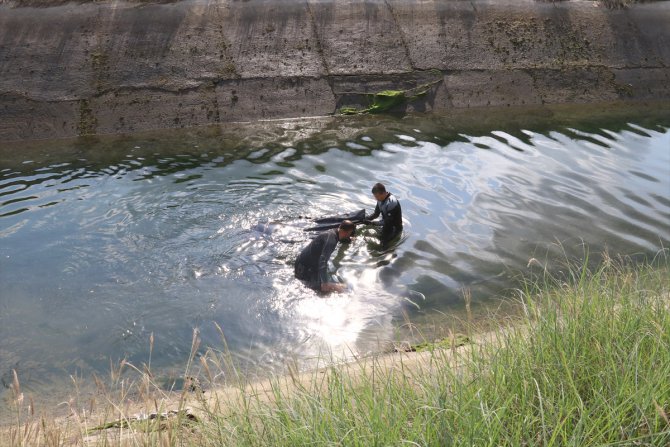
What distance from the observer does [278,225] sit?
9.53m

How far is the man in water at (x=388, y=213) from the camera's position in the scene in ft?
30.5

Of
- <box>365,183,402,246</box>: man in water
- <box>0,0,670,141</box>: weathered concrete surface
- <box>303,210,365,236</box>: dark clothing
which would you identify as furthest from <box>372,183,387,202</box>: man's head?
<box>0,0,670,141</box>: weathered concrete surface

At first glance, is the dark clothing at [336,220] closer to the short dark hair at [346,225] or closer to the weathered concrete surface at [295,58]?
the short dark hair at [346,225]

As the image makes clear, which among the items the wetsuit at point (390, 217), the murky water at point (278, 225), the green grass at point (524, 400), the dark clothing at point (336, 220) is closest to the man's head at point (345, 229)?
the murky water at point (278, 225)

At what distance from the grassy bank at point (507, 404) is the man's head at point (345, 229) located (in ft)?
14.8

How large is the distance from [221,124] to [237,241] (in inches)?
236

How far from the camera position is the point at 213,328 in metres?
7.32

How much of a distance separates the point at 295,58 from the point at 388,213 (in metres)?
7.46

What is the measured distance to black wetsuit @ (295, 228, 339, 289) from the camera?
26.9 ft

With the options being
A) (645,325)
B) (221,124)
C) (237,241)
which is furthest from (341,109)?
(645,325)

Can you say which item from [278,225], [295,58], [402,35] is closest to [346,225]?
[278,225]

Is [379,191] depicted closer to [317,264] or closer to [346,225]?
[346,225]

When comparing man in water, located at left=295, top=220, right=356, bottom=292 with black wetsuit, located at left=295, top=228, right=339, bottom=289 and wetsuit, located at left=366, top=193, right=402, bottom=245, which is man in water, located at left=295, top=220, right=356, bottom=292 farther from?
wetsuit, located at left=366, top=193, right=402, bottom=245

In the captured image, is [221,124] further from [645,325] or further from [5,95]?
[645,325]
